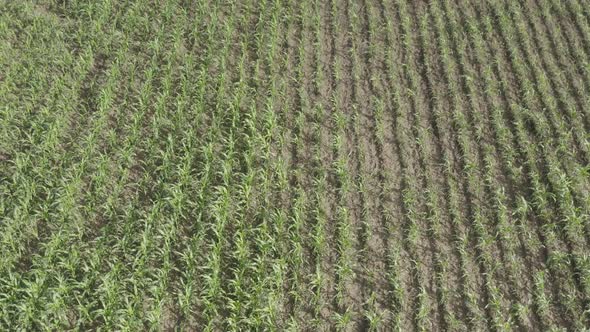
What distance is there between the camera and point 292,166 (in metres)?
8.12

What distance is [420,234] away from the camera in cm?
749

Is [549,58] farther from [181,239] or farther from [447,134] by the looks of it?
[181,239]

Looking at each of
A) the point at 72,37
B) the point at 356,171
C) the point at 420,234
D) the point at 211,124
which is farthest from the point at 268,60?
the point at 420,234

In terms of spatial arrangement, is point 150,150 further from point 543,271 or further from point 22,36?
point 543,271

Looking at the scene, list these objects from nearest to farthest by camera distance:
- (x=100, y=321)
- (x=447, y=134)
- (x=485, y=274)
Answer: (x=100, y=321), (x=485, y=274), (x=447, y=134)

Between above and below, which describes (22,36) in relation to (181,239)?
above

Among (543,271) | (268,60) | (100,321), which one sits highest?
(268,60)

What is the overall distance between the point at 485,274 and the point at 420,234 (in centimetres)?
92

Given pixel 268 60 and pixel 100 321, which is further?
pixel 268 60

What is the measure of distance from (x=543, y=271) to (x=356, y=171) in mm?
2687

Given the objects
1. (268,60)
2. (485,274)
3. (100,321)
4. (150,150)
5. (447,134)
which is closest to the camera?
(100,321)

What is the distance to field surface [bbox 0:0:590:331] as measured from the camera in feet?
22.1

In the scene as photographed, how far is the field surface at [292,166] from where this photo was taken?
22.1 ft

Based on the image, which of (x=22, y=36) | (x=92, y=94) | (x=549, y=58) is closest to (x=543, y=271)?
(x=549, y=58)
